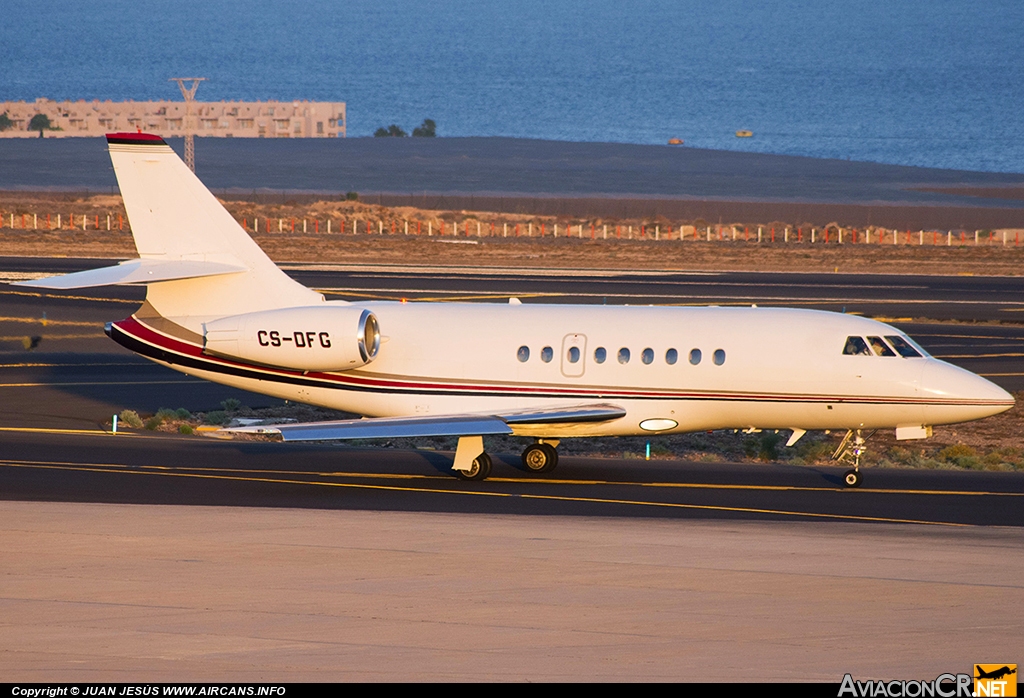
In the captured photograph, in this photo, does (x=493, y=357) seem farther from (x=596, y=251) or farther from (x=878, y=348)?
(x=596, y=251)

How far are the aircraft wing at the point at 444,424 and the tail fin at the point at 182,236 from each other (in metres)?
3.35

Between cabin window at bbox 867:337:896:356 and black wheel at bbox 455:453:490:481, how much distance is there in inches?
268

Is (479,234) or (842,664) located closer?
(842,664)

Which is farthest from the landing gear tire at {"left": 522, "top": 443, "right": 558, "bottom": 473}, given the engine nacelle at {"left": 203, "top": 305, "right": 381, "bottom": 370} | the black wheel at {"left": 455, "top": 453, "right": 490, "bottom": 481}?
the engine nacelle at {"left": 203, "top": 305, "right": 381, "bottom": 370}

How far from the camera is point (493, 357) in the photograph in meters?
24.5

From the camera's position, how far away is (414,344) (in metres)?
24.8

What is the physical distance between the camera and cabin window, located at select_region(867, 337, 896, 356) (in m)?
23.5

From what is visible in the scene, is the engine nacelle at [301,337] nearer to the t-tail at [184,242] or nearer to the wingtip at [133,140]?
the t-tail at [184,242]

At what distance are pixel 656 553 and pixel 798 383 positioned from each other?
6.62 meters

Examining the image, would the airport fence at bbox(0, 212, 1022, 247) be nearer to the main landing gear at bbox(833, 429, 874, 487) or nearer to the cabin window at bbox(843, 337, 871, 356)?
the main landing gear at bbox(833, 429, 874, 487)

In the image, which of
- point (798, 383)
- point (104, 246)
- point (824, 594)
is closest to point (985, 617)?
point (824, 594)

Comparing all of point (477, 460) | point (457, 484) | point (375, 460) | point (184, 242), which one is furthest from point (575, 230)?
point (457, 484)

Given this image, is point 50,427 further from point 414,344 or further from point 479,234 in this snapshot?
point 479,234

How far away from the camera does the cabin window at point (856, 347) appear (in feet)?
77.3
